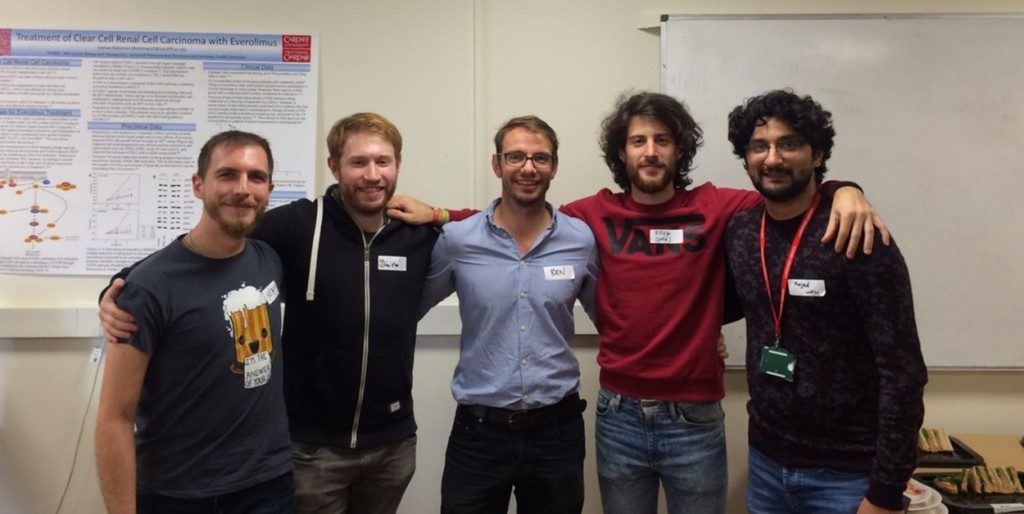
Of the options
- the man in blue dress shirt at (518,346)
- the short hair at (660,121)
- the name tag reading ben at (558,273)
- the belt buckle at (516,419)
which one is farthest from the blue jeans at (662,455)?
the short hair at (660,121)

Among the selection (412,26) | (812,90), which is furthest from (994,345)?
(412,26)

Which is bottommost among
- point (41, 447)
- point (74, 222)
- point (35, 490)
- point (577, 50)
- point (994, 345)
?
point (35, 490)

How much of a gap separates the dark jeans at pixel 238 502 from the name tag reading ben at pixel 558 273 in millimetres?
915

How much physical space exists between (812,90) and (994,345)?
52.7 inches

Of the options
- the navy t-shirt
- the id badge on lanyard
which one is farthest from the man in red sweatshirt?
the navy t-shirt

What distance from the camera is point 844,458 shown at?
148 centimetres

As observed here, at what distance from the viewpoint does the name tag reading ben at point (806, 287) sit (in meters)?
1.46

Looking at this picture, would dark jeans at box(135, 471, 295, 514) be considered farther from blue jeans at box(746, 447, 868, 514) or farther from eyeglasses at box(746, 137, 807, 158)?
eyeglasses at box(746, 137, 807, 158)

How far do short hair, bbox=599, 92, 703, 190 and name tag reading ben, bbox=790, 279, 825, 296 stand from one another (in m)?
0.56

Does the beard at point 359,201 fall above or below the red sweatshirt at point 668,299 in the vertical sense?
above

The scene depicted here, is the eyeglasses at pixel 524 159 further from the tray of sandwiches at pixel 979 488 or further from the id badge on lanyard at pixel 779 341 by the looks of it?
the tray of sandwiches at pixel 979 488

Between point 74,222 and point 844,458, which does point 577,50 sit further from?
point 74,222

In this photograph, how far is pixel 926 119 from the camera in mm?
2457

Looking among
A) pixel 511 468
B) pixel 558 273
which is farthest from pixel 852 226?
pixel 511 468
